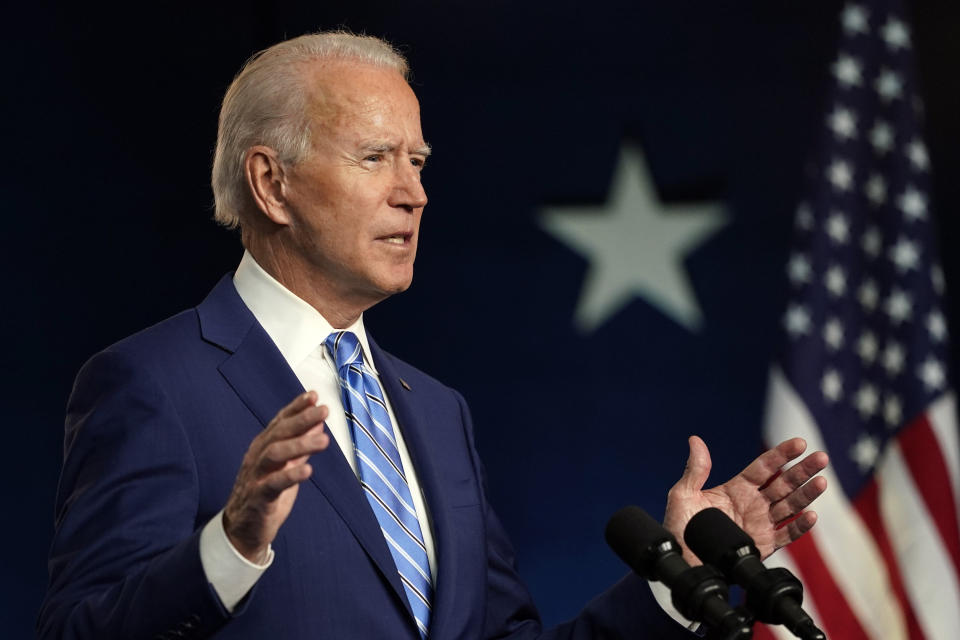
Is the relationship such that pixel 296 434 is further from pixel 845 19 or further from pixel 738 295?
pixel 845 19

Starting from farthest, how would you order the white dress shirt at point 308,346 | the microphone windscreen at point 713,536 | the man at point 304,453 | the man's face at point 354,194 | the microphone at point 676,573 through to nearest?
the man's face at point 354,194
the white dress shirt at point 308,346
the man at point 304,453
the microphone windscreen at point 713,536
the microphone at point 676,573

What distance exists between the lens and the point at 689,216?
10.6 ft

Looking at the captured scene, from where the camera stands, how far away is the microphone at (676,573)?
1101 mm

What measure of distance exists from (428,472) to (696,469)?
41cm

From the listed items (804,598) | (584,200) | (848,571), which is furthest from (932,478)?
(584,200)

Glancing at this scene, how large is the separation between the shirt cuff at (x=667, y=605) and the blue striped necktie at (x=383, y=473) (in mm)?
316

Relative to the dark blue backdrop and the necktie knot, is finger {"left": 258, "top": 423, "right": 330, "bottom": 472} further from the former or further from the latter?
the dark blue backdrop

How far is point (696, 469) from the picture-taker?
1556 mm

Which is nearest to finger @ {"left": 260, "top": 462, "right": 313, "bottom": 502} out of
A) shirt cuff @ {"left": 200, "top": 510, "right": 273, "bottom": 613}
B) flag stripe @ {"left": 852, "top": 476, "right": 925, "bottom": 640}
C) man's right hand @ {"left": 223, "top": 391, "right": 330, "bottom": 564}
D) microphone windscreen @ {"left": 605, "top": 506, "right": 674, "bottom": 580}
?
man's right hand @ {"left": 223, "top": 391, "right": 330, "bottom": 564}

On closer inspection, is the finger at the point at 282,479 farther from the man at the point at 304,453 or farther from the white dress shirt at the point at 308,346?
the white dress shirt at the point at 308,346

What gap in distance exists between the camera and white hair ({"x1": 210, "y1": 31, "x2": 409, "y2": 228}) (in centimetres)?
183

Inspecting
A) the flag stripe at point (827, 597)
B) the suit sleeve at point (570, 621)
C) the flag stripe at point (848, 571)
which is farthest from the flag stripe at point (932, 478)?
the suit sleeve at point (570, 621)

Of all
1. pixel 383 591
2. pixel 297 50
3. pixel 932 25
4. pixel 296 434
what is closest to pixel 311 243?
pixel 297 50

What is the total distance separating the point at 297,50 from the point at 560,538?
1.70 metres
